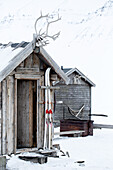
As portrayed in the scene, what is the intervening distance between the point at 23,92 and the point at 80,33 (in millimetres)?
67672

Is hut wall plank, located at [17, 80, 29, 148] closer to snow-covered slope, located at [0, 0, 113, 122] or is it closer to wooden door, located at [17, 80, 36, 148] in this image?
wooden door, located at [17, 80, 36, 148]

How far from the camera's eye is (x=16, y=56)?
12.1 metres

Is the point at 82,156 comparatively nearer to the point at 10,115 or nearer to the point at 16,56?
the point at 10,115

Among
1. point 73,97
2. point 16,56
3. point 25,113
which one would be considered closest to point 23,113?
point 25,113

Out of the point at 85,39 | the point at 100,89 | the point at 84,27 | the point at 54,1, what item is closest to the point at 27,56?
the point at 100,89

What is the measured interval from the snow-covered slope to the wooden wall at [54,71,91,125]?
7904 mm

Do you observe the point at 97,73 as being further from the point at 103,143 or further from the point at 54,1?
the point at 54,1

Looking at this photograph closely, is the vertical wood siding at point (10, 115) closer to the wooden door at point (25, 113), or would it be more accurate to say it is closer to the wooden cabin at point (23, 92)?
the wooden cabin at point (23, 92)

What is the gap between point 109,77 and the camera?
2142 inches

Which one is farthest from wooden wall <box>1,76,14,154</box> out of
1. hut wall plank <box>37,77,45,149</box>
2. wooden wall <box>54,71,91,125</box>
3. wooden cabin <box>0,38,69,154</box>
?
wooden wall <box>54,71,91,125</box>

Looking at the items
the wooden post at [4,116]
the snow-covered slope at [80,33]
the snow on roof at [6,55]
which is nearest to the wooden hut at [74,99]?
the snow-covered slope at [80,33]

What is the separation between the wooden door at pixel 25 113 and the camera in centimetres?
1346

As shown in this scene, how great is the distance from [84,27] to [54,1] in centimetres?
3297

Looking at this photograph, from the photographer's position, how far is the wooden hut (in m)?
25.8
